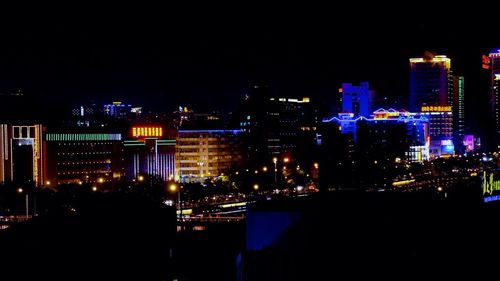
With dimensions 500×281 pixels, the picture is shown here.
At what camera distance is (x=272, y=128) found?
57.5 metres

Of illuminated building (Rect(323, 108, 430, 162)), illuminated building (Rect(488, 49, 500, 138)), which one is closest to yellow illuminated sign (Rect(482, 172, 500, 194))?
illuminated building (Rect(323, 108, 430, 162))

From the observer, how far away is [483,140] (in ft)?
241

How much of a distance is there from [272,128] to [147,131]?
11652mm

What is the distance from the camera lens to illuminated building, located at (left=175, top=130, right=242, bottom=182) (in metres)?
46.2

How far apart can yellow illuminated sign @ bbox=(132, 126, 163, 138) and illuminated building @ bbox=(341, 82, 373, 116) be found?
24609 mm

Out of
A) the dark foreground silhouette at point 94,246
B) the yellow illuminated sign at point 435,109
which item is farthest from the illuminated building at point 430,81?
the dark foreground silhouette at point 94,246

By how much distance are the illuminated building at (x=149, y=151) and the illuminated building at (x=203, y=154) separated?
13.9 feet

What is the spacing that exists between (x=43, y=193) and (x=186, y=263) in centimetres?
1719

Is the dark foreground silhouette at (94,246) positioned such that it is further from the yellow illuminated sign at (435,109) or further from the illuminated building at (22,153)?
the yellow illuminated sign at (435,109)

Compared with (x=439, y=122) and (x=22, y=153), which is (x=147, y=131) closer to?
(x=22, y=153)

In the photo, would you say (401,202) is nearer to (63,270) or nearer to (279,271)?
(279,271)

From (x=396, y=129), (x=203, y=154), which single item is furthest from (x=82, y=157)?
(x=396, y=129)

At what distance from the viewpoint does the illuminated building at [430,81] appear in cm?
6494

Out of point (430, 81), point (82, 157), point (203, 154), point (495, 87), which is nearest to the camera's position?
point (82, 157)
